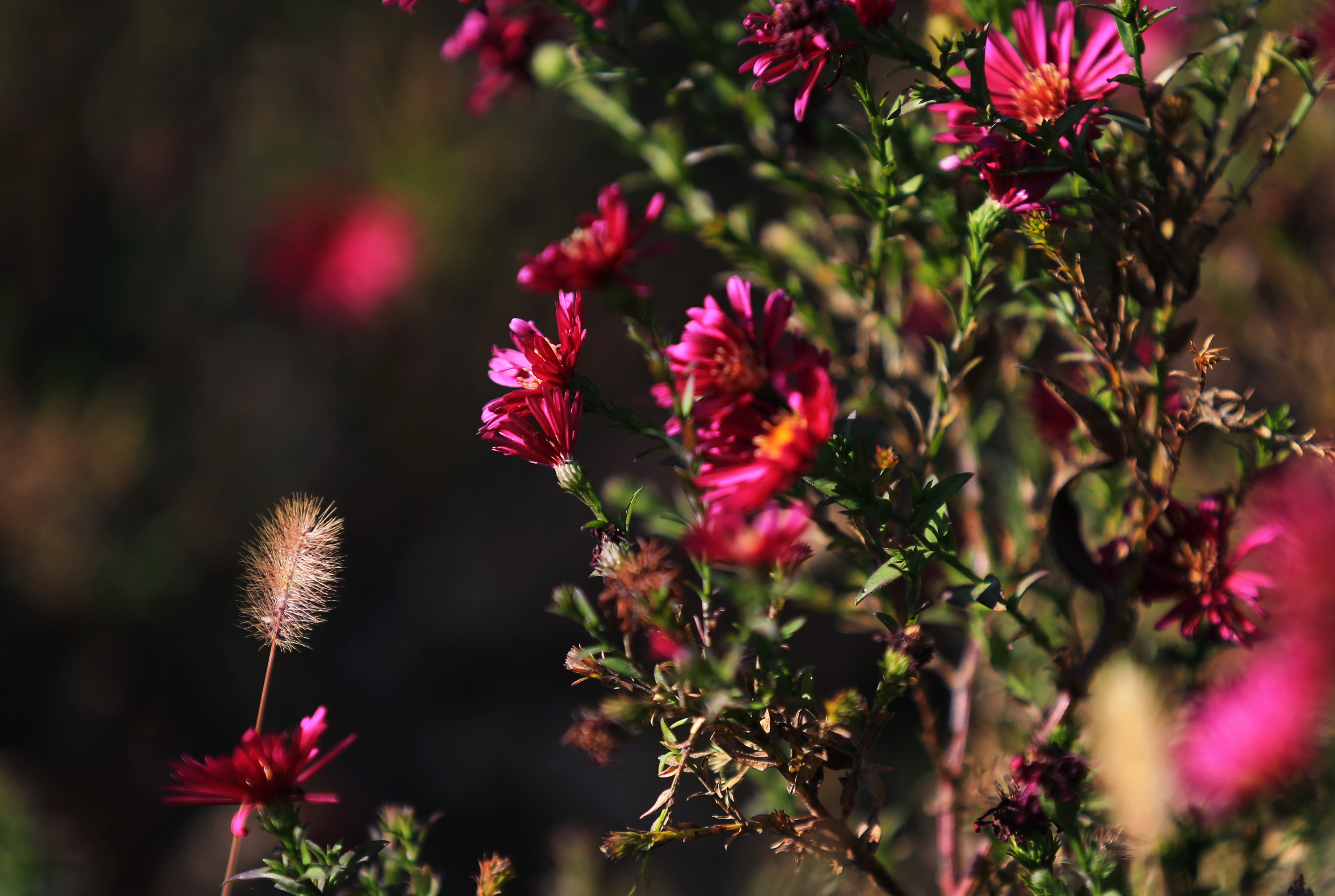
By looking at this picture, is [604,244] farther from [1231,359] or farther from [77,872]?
[77,872]

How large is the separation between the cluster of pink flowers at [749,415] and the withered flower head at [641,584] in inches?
0.9

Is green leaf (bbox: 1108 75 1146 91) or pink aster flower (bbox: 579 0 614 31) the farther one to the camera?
pink aster flower (bbox: 579 0 614 31)

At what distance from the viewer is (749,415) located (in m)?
0.31

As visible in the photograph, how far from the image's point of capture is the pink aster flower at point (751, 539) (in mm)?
251

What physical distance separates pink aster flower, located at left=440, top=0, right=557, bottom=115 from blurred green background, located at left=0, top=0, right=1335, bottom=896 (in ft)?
3.27

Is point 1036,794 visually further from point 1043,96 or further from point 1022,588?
point 1043,96

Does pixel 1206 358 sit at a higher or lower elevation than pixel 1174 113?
lower

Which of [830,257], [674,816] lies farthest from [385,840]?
[674,816]

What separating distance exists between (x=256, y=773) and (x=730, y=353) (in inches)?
10.3

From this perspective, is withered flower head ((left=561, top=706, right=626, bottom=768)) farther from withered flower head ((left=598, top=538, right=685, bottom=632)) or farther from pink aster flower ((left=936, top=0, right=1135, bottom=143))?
pink aster flower ((left=936, top=0, right=1135, bottom=143))

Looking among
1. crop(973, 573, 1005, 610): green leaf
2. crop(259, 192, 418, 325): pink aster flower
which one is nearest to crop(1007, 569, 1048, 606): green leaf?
crop(973, 573, 1005, 610): green leaf

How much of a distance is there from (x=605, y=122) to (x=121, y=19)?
1.39 metres

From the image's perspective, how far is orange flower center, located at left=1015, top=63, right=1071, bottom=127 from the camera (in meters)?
0.37

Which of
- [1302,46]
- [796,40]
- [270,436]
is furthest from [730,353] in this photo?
[270,436]
